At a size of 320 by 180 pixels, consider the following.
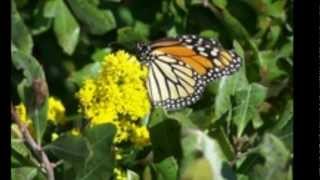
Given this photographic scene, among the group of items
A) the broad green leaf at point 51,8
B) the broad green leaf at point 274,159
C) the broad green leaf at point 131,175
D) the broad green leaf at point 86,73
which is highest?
the broad green leaf at point 274,159

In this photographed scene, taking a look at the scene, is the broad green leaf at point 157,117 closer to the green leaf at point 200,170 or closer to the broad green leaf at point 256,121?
the green leaf at point 200,170

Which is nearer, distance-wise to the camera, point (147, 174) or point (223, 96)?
point (147, 174)

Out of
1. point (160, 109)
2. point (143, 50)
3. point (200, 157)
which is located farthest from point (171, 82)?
point (200, 157)

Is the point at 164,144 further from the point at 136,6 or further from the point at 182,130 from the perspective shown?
the point at 136,6

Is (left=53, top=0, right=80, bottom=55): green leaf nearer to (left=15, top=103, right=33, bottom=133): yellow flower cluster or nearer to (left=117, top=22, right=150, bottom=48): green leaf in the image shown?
(left=117, top=22, right=150, bottom=48): green leaf

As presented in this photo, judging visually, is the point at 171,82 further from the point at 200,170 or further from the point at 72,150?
the point at 200,170

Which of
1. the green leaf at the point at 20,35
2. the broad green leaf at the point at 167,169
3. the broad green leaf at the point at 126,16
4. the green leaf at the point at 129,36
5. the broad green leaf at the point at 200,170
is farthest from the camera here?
the broad green leaf at the point at 126,16

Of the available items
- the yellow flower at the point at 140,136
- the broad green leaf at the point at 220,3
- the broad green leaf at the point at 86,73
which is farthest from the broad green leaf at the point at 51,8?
the yellow flower at the point at 140,136
